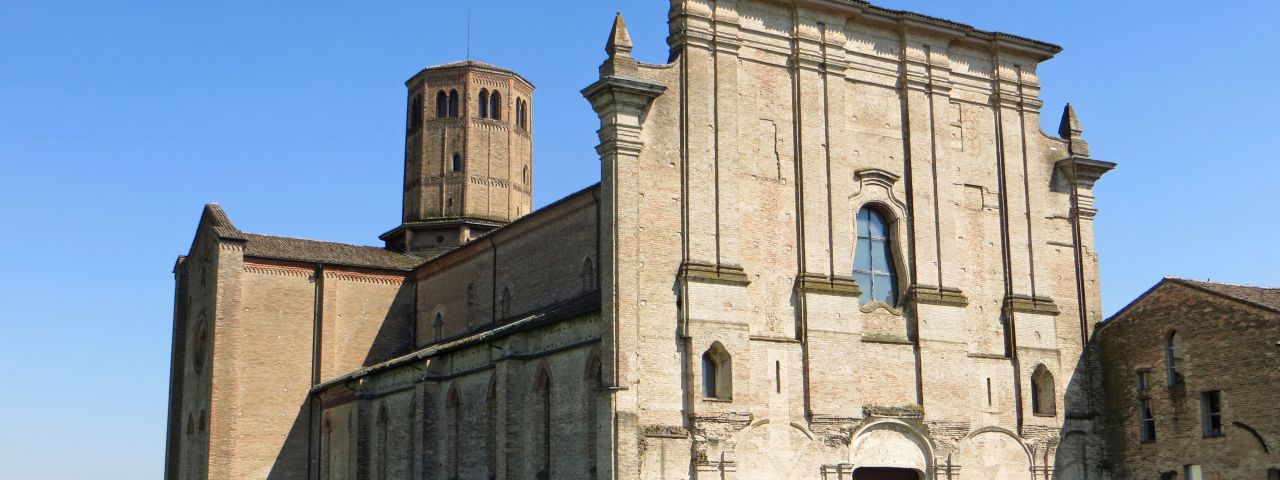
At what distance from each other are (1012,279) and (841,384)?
17.1ft

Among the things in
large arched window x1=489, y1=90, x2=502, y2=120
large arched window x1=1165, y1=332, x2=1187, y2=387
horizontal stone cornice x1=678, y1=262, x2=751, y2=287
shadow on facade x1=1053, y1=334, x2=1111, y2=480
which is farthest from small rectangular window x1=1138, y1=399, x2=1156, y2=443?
large arched window x1=489, y1=90, x2=502, y2=120

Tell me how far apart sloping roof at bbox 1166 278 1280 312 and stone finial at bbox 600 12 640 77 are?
11250 millimetres

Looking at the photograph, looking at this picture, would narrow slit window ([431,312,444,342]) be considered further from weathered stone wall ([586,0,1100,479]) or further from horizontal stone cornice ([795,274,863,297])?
horizontal stone cornice ([795,274,863,297])

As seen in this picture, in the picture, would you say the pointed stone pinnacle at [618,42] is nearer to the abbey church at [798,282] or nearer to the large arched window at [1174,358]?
the abbey church at [798,282]

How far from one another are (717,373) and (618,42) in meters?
6.13

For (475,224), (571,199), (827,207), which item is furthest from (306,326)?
(827,207)

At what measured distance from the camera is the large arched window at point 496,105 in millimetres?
44906

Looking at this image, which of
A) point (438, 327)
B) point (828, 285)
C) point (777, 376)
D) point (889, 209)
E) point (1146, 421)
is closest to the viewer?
point (777, 376)

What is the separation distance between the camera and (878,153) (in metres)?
26.2

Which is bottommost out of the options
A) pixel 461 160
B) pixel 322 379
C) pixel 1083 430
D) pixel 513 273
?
pixel 1083 430

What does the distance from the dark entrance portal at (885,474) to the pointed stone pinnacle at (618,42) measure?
28.8 feet

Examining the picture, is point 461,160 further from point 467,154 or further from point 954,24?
point 954,24

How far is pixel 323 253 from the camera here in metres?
40.5

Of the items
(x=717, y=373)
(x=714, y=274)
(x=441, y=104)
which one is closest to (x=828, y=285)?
(x=714, y=274)
